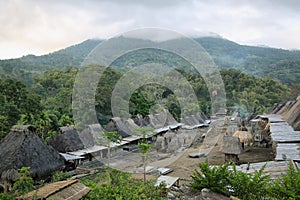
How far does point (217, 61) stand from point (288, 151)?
54448 mm

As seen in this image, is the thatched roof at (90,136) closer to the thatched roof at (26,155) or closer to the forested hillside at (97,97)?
the forested hillside at (97,97)

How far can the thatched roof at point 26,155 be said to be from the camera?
29.3 feet

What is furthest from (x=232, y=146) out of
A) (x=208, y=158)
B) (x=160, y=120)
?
(x=160, y=120)

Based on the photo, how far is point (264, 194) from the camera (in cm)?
598

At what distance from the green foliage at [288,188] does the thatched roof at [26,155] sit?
7.11 meters

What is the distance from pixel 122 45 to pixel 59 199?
13369 millimetres

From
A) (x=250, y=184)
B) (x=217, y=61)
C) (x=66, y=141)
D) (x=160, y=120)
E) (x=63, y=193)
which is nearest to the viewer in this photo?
(x=63, y=193)

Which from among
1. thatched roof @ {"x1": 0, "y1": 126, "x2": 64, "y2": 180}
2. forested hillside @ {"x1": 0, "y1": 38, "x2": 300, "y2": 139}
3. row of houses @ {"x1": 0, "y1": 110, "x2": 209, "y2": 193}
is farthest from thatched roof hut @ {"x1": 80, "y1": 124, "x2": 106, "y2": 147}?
thatched roof @ {"x1": 0, "y1": 126, "x2": 64, "y2": 180}

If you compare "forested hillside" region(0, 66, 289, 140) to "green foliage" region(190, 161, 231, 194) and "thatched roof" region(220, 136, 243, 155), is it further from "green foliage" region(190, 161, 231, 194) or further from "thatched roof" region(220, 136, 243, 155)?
"green foliage" region(190, 161, 231, 194)

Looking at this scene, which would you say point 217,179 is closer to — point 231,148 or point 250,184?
point 250,184

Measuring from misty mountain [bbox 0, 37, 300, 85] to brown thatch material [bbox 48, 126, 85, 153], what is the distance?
59.6 ft

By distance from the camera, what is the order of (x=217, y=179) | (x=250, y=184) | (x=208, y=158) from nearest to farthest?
(x=250, y=184) < (x=217, y=179) < (x=208, y=158)

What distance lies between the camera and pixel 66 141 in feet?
45.1

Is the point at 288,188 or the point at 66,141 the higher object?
the point at 288,188
